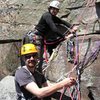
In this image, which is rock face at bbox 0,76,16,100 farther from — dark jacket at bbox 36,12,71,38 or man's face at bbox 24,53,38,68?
man's face at bbox 24,53,38,68

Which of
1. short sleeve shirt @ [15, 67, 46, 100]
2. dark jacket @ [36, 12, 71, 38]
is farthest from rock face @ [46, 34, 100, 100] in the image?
short sleeve shirt @ [15, 67, 46, 100]

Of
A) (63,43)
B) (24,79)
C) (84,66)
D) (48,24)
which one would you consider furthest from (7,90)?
(24,79)

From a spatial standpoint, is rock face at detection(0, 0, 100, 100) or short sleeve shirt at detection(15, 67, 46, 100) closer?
short sleeve shirt at detection(15, 67, 46, 100)

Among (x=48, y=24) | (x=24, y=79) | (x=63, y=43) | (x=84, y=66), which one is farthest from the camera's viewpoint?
(x=48, y=24)

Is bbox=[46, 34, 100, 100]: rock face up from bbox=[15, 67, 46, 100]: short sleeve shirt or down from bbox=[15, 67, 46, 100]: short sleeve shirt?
down

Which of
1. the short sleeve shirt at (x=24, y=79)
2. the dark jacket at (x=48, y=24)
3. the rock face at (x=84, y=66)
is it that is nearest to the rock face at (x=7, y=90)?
the rock face at (x=84, y=66)

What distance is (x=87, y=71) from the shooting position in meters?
6.89

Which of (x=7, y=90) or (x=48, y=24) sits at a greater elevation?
(x=48, y=24)

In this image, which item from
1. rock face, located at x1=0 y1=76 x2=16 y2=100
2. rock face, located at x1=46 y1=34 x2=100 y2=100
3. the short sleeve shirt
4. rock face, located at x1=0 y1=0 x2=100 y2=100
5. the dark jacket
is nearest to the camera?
the short sleeve shirt

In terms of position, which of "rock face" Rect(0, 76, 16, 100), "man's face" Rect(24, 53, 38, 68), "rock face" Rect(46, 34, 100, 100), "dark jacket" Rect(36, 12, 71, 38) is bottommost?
"rock face" Rect(0, 76, 16, 100)

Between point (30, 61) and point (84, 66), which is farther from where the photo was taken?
point (84, 66)

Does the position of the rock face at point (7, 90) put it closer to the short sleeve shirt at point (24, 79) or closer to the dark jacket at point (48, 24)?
the dark jacket at point (48, 24)

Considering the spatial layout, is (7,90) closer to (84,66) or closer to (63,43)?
(63,43)

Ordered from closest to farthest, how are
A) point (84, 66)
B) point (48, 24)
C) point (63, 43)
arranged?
point (84, 66) < point (63, 43) < point (48, 24)
